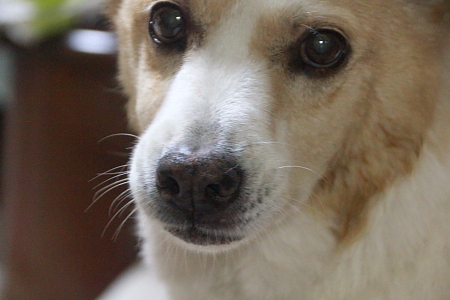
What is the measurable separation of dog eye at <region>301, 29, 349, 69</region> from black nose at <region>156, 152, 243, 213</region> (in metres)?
0.28

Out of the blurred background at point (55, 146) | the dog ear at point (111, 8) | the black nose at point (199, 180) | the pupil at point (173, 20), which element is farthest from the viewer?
the blurred background at point (55, 146)

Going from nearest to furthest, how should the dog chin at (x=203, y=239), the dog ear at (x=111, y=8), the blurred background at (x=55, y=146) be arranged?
the dog chin at (x=203, y=239)
the dog ear at (x=111, y=8)
the blurred background at (x=55, y=146)

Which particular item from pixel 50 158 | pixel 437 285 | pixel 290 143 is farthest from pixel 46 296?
pixel 437 285

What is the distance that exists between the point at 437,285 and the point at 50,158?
131 cm

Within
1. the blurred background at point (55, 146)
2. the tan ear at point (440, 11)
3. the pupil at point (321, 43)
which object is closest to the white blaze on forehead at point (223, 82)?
the pupil at point (321, 43)

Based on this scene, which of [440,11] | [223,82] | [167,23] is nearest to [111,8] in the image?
[167,23]

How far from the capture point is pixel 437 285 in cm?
104

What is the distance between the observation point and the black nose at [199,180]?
889mm

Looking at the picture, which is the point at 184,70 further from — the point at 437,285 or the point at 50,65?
the point at 50,65

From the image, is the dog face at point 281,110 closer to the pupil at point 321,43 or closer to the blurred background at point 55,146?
the pupil at point 321,43

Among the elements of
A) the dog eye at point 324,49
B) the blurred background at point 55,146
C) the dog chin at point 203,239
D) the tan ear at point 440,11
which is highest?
the tan ear at point 440,11

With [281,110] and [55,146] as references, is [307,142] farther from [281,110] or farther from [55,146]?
[55,146]

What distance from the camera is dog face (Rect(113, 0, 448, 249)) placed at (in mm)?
959

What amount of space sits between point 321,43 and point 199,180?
1.24ft
